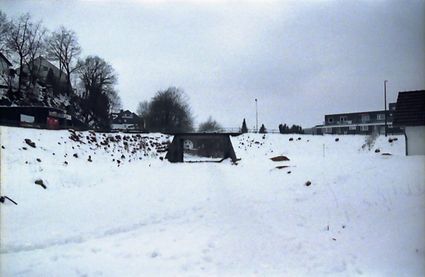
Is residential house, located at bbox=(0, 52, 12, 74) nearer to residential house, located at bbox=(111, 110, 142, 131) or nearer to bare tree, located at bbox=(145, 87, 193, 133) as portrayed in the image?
bare tree, located at bbox=(145, 87, 193, 133)

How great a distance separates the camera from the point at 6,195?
977 cm

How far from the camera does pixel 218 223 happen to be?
896 cm

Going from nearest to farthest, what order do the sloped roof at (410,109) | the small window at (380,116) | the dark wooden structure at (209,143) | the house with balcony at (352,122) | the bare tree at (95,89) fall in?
the sloped roof at (410,109) < the dark wooden structure at (209,143) < the bare tree at (95,89) < the small window at (380,116) < the house with balcony at (352,122)

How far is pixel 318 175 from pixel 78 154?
16279 mm

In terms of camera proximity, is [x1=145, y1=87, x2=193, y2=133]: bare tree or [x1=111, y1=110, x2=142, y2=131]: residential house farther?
[x1=111, y1=110, x2=142, y2=131]: residential house

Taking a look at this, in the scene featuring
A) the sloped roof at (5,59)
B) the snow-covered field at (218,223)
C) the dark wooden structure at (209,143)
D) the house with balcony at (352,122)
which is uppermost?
the sloped roof at (5,59)

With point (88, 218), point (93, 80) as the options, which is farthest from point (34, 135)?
point (93, 80)

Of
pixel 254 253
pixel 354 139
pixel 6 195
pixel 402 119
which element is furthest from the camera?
pixel 354 139

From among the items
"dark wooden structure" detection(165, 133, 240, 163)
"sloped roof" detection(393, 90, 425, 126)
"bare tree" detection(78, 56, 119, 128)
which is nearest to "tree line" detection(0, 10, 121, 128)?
"bare tree" detection(78, 56, 119, 128)

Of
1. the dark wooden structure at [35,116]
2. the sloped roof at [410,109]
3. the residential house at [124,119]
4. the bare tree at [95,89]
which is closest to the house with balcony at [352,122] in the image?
the bare tree at [95,89]

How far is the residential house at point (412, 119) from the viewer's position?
17.8 metres

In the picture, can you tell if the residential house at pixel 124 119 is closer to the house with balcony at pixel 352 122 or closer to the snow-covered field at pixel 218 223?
the house with balcony at pixel 352 122

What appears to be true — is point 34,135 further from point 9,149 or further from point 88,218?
point 88,218

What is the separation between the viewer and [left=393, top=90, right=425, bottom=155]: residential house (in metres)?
17.8
